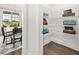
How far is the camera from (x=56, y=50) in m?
1.56

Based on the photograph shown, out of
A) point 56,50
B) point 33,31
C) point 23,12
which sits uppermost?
point 23,12

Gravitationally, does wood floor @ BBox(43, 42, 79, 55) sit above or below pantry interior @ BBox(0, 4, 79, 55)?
below

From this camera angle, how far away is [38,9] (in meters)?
1.56

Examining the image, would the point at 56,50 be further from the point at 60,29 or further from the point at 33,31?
the point at 33,31

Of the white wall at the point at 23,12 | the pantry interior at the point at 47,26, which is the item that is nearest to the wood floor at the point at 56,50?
the pantry interior at the point at 47,26

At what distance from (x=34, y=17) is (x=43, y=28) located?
0.19 meters

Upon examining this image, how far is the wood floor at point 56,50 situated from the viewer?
1.54 m

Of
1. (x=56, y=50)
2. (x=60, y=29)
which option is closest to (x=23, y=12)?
(x=60, y=29)

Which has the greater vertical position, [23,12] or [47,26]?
[23,12]

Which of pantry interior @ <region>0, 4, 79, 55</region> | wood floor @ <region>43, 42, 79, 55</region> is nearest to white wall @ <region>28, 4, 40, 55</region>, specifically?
pantry interior @ <region>0, 4, 79, 55</region>

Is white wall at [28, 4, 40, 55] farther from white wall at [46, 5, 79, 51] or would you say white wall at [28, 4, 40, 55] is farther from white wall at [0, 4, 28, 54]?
white wall at [46, 5, 79, 51]

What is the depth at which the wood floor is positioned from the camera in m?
1.54
